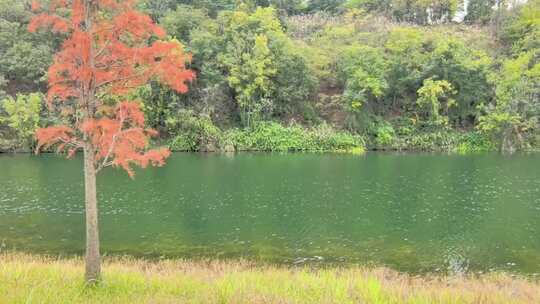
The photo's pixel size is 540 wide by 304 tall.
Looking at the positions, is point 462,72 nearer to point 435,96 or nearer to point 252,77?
point 435,96

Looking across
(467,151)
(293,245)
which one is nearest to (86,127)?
(293,245)

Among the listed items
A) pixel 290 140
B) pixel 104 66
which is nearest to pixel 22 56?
pixel 290 140

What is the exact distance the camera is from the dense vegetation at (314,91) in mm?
60438

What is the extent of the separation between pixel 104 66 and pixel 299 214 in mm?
16602

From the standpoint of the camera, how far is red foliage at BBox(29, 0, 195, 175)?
9.26 meters

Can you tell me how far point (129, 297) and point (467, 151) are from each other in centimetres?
5869

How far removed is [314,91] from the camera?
6806 cm

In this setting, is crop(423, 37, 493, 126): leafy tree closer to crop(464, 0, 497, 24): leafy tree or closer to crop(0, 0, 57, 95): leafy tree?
crop(464, 0, 497, 24): leafy tree

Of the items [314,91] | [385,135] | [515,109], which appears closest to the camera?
[515,109]

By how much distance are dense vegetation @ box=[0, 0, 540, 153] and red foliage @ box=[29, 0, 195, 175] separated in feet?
163

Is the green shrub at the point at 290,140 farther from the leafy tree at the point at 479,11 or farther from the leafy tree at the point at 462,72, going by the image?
the leafy tree at the point at 479,11

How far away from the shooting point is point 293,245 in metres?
19.2

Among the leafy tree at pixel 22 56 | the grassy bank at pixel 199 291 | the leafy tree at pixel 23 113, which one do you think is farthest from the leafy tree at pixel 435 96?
the grassy bank at pixel 199 291

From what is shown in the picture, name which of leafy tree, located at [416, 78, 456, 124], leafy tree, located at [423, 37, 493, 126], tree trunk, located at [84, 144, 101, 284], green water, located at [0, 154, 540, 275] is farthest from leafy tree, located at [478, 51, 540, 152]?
tree trunk, located at [84, 144, 101, 284]
